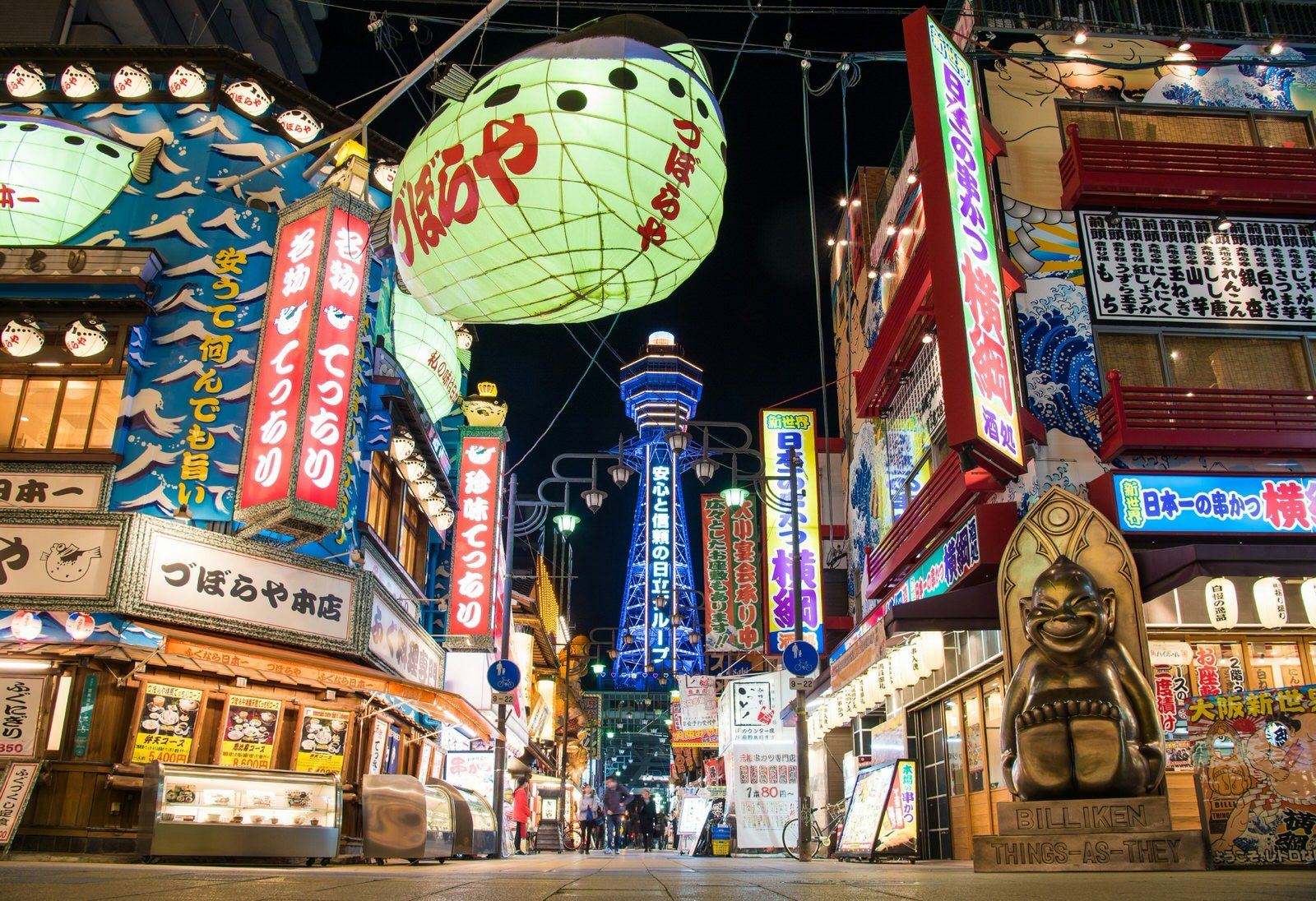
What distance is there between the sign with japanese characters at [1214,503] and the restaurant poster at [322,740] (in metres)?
12.7

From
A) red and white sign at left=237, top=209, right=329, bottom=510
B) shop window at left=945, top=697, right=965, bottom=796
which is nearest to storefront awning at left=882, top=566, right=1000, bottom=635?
shop window at left=945, top=697, right=965, bottom=796

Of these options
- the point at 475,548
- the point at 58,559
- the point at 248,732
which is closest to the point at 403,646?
the point at 475,548

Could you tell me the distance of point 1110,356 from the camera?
14.3m

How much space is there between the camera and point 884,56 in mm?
13000

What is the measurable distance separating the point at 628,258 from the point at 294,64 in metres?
35.3

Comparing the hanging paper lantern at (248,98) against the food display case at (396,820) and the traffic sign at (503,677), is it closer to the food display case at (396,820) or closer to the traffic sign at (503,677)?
the traffic sign at (503,677)

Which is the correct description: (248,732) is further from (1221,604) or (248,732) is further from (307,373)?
(1221,604)

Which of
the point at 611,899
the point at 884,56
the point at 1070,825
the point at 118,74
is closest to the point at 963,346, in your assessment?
the point at 884,56

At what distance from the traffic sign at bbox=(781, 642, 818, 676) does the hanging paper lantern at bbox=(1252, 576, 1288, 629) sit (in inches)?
257

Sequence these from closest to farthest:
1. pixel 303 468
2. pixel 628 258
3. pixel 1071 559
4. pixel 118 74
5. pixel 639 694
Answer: pixel 628 258 → pixel 1071 559 → pixel 303 468 → pixel 118 74 → pixel 639 694

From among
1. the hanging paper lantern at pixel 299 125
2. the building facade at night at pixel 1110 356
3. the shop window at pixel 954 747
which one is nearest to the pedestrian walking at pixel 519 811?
the building facade at night at pixel 1110 356

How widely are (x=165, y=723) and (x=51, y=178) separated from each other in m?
9.77

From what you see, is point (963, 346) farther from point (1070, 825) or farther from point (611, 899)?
point (611, 899)

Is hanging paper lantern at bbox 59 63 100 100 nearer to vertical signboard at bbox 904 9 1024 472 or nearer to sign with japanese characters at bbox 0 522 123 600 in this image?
sign with japanese characters at bbox 0 522 123 600
